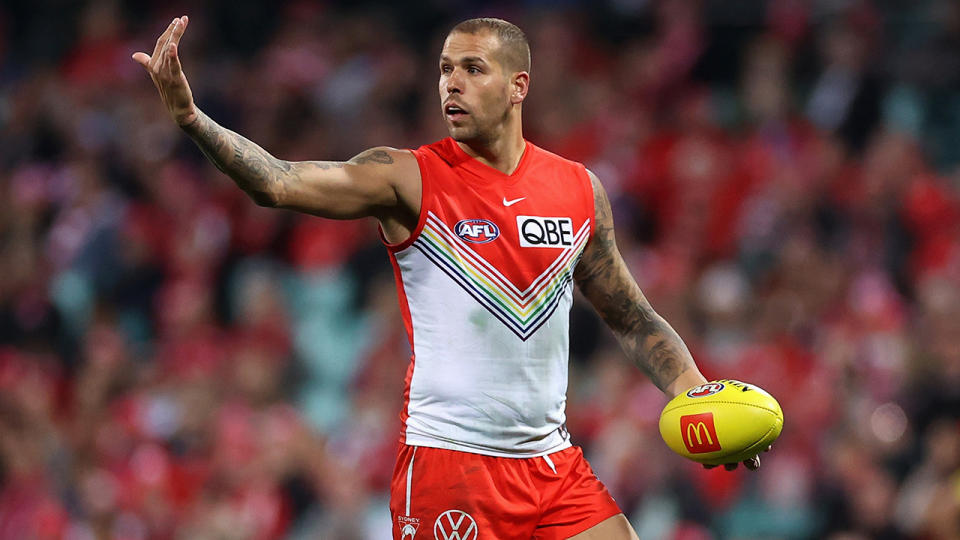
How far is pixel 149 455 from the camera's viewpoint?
30.7 feet

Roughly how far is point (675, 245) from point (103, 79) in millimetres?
5540

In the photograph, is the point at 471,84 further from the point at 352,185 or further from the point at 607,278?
the point at 607,278

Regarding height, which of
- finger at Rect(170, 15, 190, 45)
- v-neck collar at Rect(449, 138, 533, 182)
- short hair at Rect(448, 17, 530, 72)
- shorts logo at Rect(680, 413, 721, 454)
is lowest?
shorts logo at Rect(680, 413, 721, 454)

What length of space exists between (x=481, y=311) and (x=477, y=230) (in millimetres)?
272

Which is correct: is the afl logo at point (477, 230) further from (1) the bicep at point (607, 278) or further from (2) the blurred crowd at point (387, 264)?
(2) the blurred crowd at point (387, 264)

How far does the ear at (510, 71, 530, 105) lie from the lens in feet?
16.1

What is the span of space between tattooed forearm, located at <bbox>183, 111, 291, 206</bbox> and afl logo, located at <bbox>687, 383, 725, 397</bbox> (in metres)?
1.57

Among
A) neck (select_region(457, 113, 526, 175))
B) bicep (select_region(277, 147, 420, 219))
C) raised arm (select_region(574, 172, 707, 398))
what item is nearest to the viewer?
bicep (select_region(277, 147, 420, 219))

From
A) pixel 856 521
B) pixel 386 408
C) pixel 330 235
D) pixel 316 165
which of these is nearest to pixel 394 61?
pixel 330 235

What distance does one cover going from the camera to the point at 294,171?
14.4 ft

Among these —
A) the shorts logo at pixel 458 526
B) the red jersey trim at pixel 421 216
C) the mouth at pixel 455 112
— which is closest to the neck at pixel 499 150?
the mouth at pixel 455 112

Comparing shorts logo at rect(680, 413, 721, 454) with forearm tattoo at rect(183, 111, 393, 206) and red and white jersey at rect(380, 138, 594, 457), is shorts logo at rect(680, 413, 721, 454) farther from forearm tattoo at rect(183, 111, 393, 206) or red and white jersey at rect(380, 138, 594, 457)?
forearm tattoo at rect(183, 111, 393, 206)

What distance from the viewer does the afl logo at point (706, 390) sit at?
471cm

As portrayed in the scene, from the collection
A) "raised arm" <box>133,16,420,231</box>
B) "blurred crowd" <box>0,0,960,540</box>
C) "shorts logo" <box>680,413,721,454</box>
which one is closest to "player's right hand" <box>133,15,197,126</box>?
"raised arm" <box>133,16,420,231</box>
